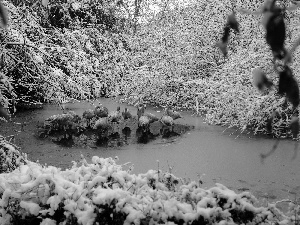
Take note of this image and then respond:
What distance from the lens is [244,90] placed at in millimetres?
8609

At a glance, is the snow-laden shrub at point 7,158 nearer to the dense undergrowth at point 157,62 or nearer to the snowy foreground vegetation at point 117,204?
the dense undergrowth at point 157,62

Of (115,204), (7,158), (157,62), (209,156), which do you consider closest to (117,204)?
(115,204)

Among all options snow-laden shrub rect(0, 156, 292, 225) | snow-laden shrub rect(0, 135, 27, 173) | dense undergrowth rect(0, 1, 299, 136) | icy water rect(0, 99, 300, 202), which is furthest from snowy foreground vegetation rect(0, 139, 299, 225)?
dense undergrowth rect(0, 1, 299, 136)

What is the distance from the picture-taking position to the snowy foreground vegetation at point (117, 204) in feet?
8.29

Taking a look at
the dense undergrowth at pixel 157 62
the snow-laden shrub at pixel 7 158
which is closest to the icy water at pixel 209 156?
the dense undergrowth at pixel 157 62

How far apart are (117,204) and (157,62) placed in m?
9.84

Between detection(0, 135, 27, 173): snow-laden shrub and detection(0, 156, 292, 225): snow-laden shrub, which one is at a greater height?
detection(0, 156, 292, 225): snow-laden shrub

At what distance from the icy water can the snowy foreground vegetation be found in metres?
1.88

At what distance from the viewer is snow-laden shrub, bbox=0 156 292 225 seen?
253 cm

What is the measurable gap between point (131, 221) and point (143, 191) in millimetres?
425

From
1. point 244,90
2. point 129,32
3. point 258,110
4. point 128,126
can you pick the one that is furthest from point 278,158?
point 129,32

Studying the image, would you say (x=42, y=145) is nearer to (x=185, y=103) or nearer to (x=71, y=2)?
(x=185, y=103)

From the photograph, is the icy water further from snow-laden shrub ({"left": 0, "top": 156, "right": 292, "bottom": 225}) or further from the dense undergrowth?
snow-laden shrub ({"left": 0, "top": 156, "right": 292, "bottom": 225})

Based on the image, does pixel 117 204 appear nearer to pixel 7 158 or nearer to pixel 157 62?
pixel 7 158
